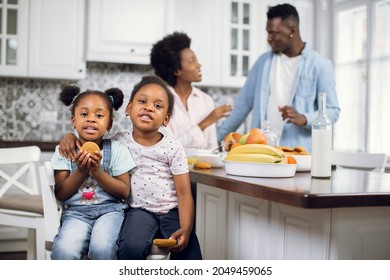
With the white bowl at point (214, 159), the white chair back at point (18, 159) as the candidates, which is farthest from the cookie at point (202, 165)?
the white chair back at point (18, 159)

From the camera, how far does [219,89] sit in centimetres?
411

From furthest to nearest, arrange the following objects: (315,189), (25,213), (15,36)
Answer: (15,36)
(25,213)
(315,189)

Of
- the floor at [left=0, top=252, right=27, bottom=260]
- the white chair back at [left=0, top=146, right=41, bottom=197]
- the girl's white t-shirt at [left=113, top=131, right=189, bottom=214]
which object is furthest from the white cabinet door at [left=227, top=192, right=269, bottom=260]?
the floor at [left=0, top=252, right=27, bottom=260]

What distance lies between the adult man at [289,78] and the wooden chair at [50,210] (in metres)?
1.29

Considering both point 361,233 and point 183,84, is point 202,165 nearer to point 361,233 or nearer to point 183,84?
point 361,233

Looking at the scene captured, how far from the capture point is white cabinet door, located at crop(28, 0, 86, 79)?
Answer: 3375 millimetres

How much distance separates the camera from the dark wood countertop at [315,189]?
105 centimetres

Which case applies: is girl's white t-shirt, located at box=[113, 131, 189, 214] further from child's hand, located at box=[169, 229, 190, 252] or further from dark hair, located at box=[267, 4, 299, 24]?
dark hair, located at box=[267, 4, 299, 24]

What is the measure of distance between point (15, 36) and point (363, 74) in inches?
85.3

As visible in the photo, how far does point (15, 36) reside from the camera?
3350mm

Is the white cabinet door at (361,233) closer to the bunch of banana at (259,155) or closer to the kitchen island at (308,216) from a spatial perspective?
the kitchen island at (308,216)

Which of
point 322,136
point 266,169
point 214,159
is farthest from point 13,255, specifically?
point 322,136
